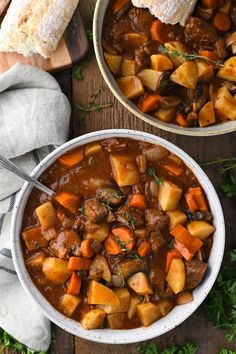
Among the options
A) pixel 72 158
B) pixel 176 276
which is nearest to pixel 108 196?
pixel 72 158

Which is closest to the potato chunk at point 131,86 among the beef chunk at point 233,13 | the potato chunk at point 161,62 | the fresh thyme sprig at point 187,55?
the potato chunk at point 161,62

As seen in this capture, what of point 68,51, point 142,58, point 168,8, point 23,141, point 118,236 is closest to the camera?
point 168,8

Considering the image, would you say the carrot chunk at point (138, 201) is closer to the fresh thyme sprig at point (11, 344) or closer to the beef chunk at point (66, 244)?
the beef chunk at point (66, 244)

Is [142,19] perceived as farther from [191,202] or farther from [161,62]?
[191,202]

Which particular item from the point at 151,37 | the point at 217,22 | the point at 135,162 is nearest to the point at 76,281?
→ the point at 135,162

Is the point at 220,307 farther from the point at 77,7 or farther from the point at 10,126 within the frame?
the point at 77,7

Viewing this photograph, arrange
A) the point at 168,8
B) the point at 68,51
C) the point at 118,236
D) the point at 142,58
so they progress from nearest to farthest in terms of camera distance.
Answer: the point at 168,8
the point at 142,58
the point at 118,236
the point at 68,51

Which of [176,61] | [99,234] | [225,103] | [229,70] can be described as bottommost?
[99,234]
